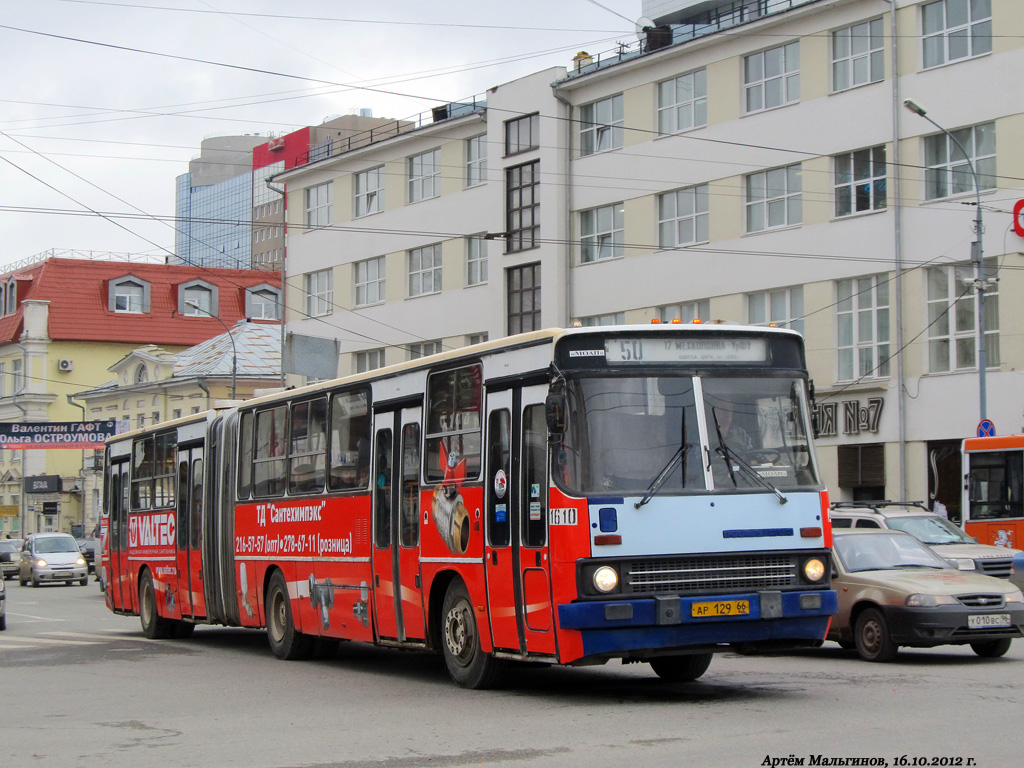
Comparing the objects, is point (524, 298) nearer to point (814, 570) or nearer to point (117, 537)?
point (117, 537)

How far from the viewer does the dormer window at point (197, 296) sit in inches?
3440

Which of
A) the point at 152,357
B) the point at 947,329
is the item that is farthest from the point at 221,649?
the point at 152,357

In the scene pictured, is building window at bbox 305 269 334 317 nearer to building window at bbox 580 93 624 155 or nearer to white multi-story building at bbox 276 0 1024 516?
white multi-story building at bbox 276 0 1024 516

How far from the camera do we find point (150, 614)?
21.9 m

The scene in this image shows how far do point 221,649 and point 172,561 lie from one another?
5.93 feet

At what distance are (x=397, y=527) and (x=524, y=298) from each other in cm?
3365

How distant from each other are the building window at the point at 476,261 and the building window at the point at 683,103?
8737mm

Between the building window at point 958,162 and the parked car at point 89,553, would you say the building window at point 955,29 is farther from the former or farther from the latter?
the parked car at point 89,553

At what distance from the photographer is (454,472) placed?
13.4 m

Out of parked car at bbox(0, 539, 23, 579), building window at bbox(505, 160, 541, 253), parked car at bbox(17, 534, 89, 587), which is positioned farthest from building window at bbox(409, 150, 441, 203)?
parked car at bbox(0, 539, 23, 579)

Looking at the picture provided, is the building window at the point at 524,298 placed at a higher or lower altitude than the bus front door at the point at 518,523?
higher

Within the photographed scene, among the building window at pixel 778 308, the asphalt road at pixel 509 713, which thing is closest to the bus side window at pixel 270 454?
the asphalt road at pixel 509 713

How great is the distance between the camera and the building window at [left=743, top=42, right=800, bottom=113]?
39719 millimetres

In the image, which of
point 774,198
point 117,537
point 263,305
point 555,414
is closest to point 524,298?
point 774,198
